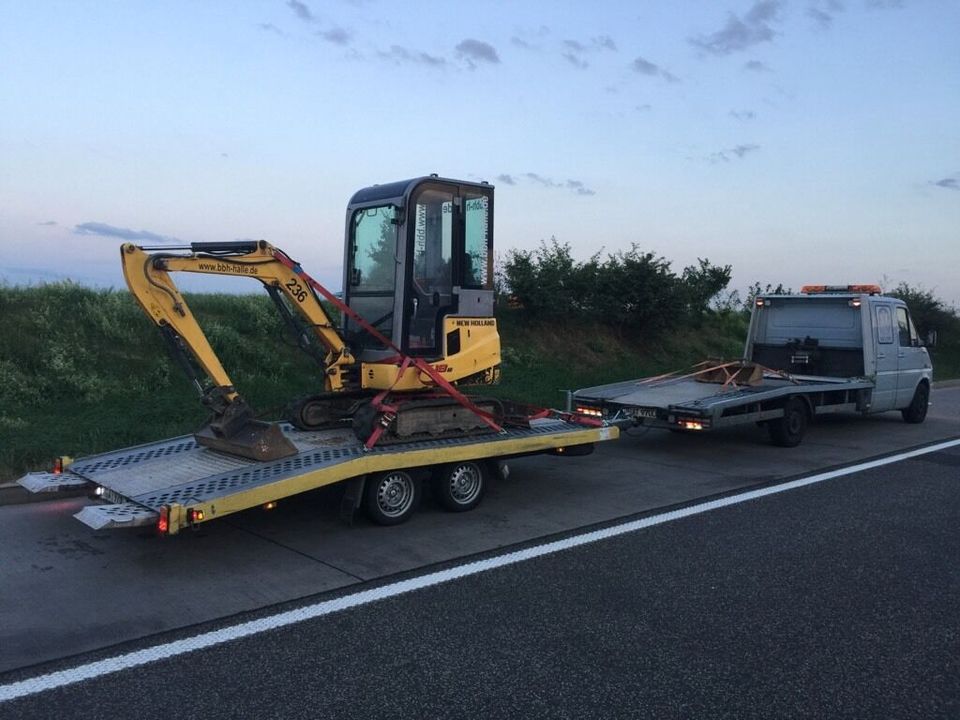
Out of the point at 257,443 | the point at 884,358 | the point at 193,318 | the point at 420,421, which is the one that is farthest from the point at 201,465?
the point at 884,358

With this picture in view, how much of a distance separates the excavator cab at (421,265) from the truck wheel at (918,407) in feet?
32.1

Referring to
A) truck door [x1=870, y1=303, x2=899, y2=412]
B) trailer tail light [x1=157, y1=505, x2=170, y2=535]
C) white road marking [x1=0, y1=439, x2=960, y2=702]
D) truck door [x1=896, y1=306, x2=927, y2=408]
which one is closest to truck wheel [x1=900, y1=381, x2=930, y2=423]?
truck door [x1=896, y1=306, x2=927, y2=408]

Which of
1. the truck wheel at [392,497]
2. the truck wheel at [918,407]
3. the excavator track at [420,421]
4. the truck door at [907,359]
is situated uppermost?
the truck door at [907,359]

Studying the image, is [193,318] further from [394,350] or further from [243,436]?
[394,350]

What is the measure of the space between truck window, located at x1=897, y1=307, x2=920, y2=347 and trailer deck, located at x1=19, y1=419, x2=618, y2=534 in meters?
8.46

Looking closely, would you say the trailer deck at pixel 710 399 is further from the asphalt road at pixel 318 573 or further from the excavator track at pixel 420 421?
the excavator track at pixel 420 421

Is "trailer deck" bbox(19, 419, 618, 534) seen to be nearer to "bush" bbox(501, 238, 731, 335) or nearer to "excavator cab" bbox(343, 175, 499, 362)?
"excavator cab" bbox(343, 175, 499, 362)

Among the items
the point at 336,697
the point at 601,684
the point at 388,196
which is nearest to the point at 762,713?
the point at 601,684

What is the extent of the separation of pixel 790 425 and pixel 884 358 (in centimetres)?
280

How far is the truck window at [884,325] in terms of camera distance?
13.9 meters

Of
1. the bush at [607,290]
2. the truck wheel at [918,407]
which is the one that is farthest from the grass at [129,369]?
the truck wheel at [918,407]

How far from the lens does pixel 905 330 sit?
48.3ft

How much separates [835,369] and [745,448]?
2.81m

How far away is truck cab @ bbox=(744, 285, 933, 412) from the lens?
13688 millimetres
